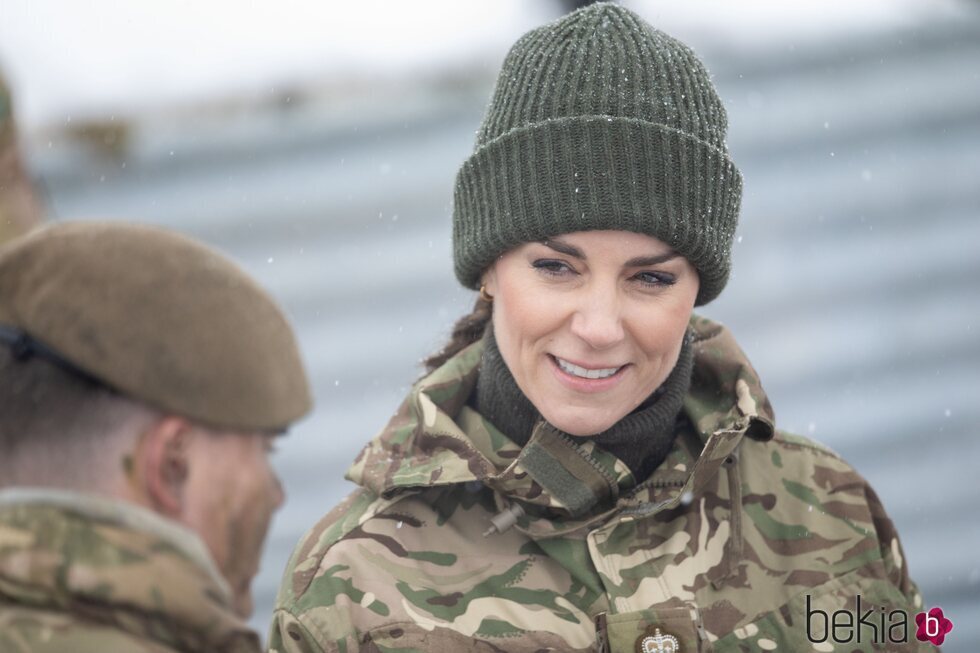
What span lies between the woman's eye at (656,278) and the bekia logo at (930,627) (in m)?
0.86

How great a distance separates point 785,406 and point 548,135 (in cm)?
238

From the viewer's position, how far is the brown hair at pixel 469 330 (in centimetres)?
271

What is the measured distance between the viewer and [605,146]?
2357mm

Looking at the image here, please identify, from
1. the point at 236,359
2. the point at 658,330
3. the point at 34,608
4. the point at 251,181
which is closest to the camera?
the point at 34,608

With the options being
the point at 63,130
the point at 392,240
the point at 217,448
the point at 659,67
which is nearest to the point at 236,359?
the point at 217,448

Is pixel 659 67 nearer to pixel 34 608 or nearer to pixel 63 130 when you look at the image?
pixel 34 608

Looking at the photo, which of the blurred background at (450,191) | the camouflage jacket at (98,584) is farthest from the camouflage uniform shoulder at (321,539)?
the blurred background at (450,191)

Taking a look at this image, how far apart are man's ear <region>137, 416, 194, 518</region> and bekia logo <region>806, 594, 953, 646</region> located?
134 cm

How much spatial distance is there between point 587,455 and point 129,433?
107cm

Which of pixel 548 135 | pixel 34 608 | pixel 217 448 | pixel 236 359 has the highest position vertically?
pixel 548 135

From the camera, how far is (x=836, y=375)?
4.53 m

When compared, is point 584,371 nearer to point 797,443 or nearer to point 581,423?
point 581,423

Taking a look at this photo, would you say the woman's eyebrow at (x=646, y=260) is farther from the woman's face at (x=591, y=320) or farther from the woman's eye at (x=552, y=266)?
the woman's eye at (x=552, y=266)

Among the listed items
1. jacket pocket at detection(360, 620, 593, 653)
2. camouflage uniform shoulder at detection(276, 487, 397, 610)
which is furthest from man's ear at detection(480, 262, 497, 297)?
jacket pocket at detection(360, 620, 593, 653)
